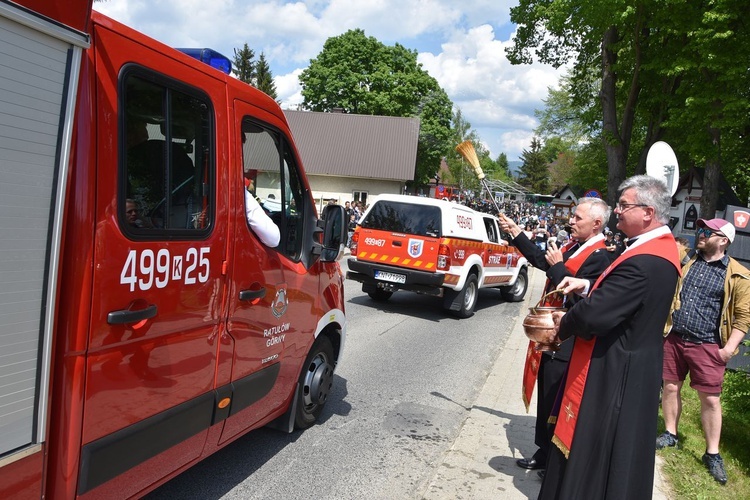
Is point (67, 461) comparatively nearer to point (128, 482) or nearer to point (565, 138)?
point (128, 482)

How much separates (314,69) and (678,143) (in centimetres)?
3188

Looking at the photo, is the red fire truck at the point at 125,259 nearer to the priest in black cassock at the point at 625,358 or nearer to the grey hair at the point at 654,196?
the priest in black cassock at the point at 625,358

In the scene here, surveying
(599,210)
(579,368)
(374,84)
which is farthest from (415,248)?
(374,84)

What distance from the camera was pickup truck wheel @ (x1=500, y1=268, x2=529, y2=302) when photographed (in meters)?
12.9

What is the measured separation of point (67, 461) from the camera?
2.17 meters

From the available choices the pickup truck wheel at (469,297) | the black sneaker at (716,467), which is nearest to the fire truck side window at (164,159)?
the black sneaker at (716,467)

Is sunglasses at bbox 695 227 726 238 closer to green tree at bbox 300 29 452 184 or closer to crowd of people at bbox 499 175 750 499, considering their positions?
crowd of people at bbox 499 175 750 499

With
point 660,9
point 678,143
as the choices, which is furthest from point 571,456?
point 678,143

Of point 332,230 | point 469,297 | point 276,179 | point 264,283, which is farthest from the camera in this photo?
point 469,297

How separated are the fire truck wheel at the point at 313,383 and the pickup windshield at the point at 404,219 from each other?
17.8ft

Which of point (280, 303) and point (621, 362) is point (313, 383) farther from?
point (621, 362)

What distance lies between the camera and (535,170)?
347 feet

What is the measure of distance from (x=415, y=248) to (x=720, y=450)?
5.78m

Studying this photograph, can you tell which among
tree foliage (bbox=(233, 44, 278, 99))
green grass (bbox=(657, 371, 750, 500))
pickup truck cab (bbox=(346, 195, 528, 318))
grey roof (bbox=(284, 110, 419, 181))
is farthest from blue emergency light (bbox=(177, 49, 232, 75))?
tree foliage (bbox=(233, 44, 278, 99))
